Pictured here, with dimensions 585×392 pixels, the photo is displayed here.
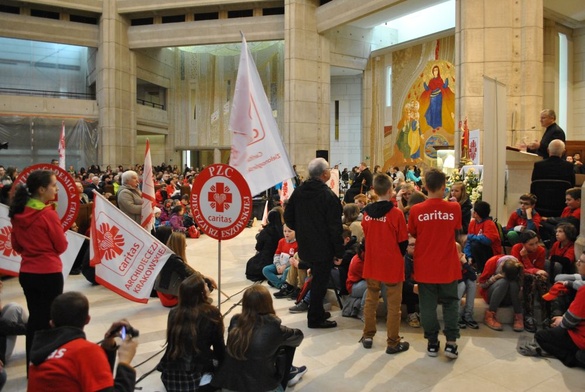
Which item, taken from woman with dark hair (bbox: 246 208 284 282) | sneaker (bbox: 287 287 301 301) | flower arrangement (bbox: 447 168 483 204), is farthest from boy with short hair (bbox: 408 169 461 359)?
flower arrangement (bbox: 447 168 483 204)

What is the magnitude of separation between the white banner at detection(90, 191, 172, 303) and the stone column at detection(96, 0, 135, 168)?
77.8 feet

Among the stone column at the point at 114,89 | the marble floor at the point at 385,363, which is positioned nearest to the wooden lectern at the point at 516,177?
the marble floor at the point at 385,363

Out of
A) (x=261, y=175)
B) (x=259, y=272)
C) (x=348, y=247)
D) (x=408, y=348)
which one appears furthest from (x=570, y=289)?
(x=259, y=272)

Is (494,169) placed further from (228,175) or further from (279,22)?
(279,22)

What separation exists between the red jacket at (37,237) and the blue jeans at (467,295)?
4123mm

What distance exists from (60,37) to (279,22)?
13144 mm

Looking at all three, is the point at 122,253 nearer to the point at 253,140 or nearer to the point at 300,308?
the point at 253,140

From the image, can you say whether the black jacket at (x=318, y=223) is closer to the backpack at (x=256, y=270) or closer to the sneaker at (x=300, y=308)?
the sneaker at (x=300, y=308)

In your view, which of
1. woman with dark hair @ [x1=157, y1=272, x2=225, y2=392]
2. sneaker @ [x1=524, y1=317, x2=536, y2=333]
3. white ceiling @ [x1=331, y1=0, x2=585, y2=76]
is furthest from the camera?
white ceiling @ [x1=331, y1=0, x2=585, y2=76]

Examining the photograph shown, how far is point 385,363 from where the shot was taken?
14.0 feet

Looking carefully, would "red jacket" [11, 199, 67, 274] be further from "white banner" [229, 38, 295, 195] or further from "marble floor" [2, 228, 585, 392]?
"white banner" [229, 38, 295, 195]

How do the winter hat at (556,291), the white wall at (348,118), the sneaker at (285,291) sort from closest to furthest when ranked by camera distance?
the winter hat at (556,291) < the sneaker at (285,291) < the white wall at (348,118)

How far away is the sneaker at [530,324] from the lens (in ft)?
16.7

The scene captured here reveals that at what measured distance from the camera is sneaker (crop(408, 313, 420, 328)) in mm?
5297
